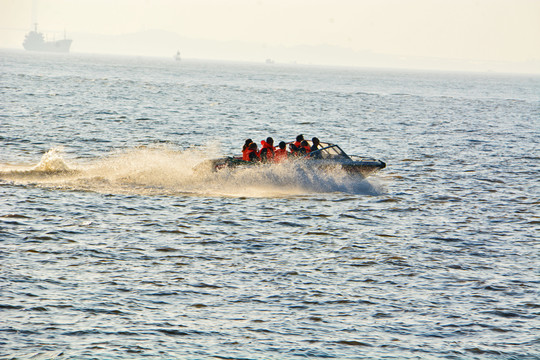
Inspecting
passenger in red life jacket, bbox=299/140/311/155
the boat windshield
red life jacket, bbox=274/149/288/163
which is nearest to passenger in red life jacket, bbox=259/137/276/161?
red life jacket, bbox=274/149/288/163

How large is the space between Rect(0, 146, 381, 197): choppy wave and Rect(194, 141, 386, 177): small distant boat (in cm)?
19

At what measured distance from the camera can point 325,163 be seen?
83.3ft

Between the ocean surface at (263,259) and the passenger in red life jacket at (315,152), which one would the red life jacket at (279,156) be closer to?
the ocean surface at (263,259)

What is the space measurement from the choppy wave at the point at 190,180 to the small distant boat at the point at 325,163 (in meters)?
0.19

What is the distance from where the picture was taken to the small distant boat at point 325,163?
24664 mm

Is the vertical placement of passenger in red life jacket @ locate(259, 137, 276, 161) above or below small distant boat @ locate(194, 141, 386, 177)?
above

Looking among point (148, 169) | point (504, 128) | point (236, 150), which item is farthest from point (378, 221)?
point (504, 128)

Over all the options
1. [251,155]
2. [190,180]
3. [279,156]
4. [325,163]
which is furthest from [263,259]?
[325,163]

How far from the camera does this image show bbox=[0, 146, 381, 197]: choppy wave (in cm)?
2373

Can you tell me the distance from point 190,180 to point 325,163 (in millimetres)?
5011

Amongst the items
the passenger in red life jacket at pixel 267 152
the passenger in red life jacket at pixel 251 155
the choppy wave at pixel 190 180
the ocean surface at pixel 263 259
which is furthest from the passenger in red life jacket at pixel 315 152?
the passenger in red life jacket at pixel 251 155

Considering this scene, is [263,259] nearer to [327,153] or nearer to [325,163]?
[325,163]

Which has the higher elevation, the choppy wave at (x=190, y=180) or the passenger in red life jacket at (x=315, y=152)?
the passenger in red life jacket at (x=315, y=152)

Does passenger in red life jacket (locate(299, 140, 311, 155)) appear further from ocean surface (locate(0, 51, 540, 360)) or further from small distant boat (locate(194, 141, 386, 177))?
ocean surface (locate(0, 51, 540, 360))
